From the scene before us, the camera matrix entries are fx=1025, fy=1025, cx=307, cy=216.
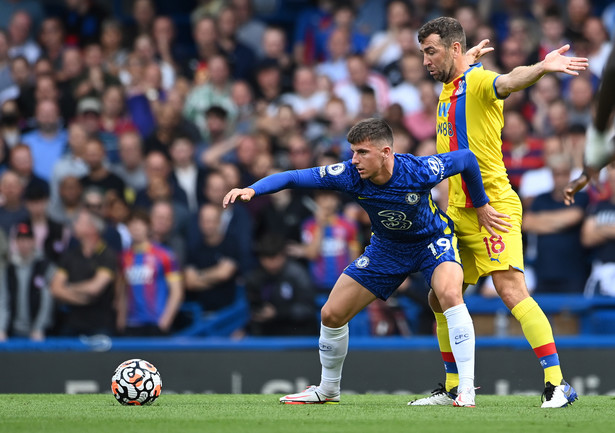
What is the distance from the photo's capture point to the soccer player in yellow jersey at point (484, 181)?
24.3 ft

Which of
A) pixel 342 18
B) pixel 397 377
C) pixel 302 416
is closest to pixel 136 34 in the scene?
pixel 342 18

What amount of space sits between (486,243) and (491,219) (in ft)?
0.97

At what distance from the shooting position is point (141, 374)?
7.63 m

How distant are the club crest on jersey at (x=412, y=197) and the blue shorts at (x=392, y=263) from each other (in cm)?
36

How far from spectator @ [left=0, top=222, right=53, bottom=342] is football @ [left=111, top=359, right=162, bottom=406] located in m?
4.67

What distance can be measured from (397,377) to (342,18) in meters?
5.99

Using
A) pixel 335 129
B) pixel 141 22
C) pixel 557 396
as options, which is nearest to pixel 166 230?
pixel 335 129

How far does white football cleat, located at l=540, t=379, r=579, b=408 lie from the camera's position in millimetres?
7312

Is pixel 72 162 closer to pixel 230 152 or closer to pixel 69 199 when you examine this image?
pixel 69 199

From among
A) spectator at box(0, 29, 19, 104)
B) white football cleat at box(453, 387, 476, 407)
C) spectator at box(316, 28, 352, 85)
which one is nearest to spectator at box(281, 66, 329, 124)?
spectator at box(316, 28, 352, 85)

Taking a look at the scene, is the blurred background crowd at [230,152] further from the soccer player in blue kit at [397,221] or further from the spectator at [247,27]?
the soccer player in blue kit at [397,221]

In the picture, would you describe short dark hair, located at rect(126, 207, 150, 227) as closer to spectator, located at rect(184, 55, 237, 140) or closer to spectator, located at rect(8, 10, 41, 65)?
spectator, located at rect(184, 55, 237, 140)

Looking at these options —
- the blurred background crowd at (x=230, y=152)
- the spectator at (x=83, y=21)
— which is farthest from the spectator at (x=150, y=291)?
the spectator at (x=83, y=21)

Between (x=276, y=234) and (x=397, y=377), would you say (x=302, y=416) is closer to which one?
(x=397, y=377)
